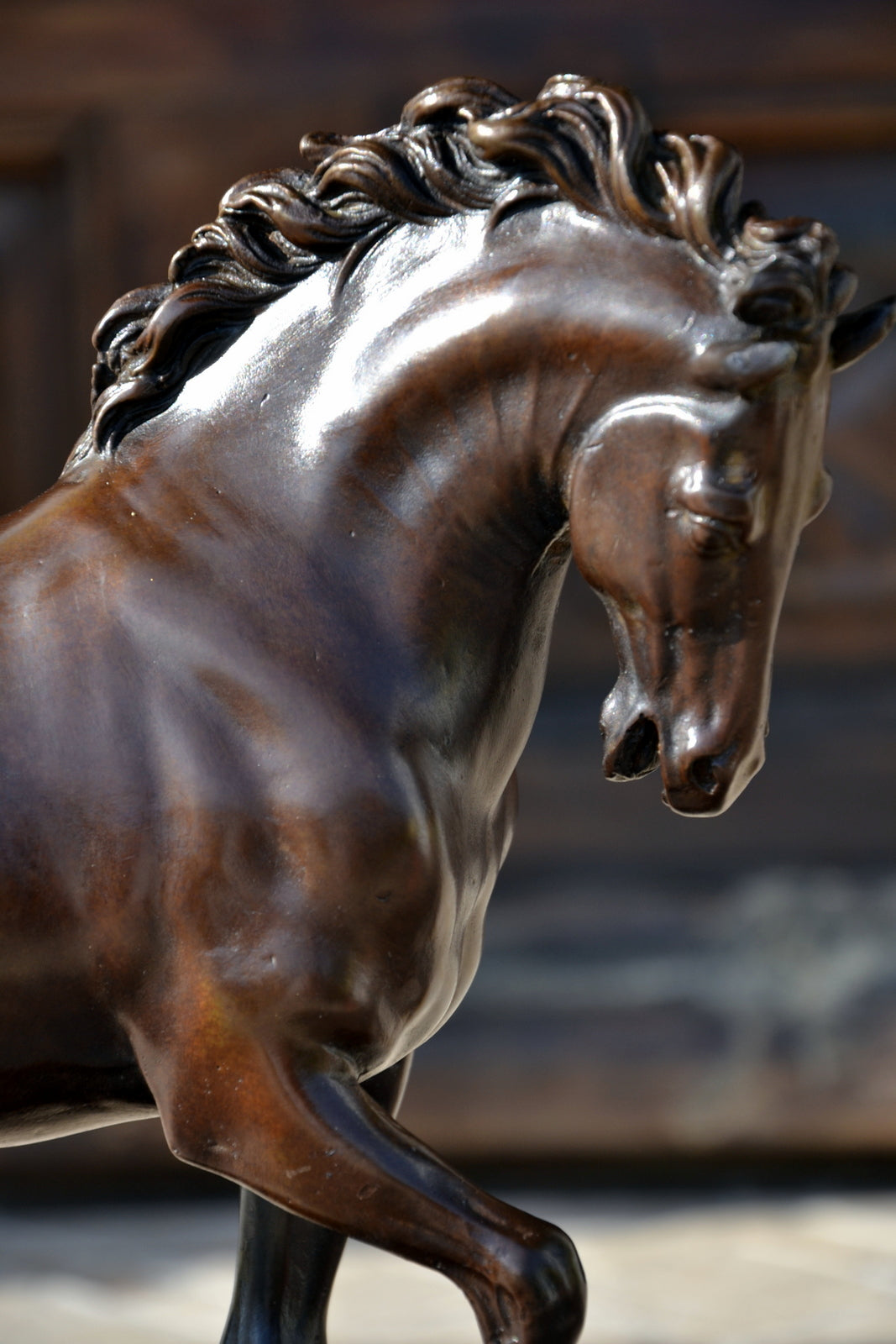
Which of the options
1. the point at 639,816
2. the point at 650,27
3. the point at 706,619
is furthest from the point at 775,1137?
the point at 706,619

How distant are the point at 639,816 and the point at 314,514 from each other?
1433 millimetres

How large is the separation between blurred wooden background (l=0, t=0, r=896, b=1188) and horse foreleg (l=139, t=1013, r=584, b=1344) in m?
1.41

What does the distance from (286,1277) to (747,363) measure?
0.57 meters

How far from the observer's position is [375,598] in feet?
2.49

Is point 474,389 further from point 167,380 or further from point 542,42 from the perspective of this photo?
point 542,42

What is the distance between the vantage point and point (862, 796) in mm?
2125

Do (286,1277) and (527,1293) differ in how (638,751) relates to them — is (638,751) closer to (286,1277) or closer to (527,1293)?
(527,1293)

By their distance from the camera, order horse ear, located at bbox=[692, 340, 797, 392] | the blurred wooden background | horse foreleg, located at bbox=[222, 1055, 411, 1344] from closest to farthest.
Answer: horse ear, located at bbox=[692, 340, 797, 392], horse foreleg, located at bbox=[222, 1055, 411, 1344], the blurred wooden background

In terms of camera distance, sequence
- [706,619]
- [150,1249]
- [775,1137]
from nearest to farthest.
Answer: [706,619] < [150,1249] < [775,1137]

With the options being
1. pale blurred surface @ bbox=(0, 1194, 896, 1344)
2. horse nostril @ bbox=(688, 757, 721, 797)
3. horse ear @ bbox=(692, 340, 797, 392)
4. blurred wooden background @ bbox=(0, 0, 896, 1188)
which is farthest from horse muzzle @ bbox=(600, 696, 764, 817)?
blurred wooden background @ bbox=(0, 0, 896, 1188)

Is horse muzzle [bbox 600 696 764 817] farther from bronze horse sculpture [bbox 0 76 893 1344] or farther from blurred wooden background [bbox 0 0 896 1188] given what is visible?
blurred wooden background [bbox 0 0 896 1188]

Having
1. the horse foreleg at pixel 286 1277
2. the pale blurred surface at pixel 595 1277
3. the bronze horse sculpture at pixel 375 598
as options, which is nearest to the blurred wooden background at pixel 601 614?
the pale blurred surface at pixel 595 1277

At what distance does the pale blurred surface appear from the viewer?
1587 millimetres

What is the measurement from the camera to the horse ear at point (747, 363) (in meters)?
0.68
